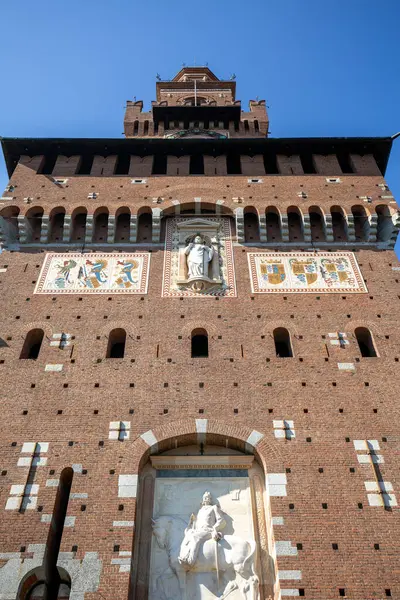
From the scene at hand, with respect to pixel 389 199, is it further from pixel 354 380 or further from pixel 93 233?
pixel 93 233

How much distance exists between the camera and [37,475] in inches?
404

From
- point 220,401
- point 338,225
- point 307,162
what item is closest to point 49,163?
point 307,162

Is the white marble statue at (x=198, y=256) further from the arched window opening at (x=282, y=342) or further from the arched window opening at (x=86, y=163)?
the arched window opening at (x=86, y=163)

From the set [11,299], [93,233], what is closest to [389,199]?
[93,233]

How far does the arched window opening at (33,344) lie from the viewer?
1258 centimetres

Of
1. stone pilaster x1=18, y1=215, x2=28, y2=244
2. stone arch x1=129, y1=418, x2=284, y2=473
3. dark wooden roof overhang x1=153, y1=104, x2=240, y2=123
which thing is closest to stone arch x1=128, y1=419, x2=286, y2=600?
stone arch x1=129, y1=418, x2=284, y2=473

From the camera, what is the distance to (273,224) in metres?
15.6

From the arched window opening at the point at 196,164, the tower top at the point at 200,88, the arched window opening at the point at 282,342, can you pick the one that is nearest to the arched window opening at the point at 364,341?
the arched window opening at the point at 282,342

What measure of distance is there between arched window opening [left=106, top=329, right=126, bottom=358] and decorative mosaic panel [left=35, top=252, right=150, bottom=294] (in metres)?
1.17

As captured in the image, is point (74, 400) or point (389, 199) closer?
point (74, 400)

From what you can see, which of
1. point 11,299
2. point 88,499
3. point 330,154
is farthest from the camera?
point 330,154

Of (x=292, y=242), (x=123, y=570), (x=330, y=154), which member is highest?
(x=330, y=154)

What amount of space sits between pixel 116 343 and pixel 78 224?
413 cm

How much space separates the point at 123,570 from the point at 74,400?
344cm
